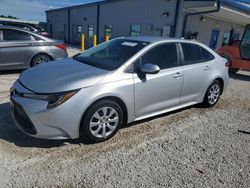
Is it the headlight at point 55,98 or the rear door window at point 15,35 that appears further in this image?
the rear door window at point 15,35

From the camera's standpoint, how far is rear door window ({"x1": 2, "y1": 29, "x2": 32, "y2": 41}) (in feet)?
23.5

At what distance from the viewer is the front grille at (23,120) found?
322cm

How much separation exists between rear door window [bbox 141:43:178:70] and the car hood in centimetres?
87

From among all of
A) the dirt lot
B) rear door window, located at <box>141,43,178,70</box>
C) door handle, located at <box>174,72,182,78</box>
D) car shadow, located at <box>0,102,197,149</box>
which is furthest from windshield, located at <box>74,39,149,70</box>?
car shadow, located at <box>0,102,197,149</box>

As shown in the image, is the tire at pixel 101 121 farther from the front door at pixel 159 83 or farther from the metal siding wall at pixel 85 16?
the metal siding wall at pixel 85 16

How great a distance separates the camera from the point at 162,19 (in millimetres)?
15898

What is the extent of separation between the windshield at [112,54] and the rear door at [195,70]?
0.99m

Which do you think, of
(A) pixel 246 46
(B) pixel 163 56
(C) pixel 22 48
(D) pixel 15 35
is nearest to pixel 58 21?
Result: (D) pixel 15 35

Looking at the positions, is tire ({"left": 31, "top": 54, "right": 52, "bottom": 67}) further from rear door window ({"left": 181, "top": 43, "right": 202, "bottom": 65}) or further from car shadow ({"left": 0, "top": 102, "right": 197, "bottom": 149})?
rear door window ({"left": 181, "top": 43, "right": 202, "bottom": 65})

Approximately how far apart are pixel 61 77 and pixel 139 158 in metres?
1.59

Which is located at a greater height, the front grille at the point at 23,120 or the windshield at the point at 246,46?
the windshield at the point at 246,46

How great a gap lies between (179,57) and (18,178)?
3.28m

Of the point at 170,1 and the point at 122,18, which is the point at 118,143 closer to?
the point at 170,1

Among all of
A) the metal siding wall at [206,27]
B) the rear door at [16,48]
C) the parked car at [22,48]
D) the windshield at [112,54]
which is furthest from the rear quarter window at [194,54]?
the metal siding wall at [206,27]
